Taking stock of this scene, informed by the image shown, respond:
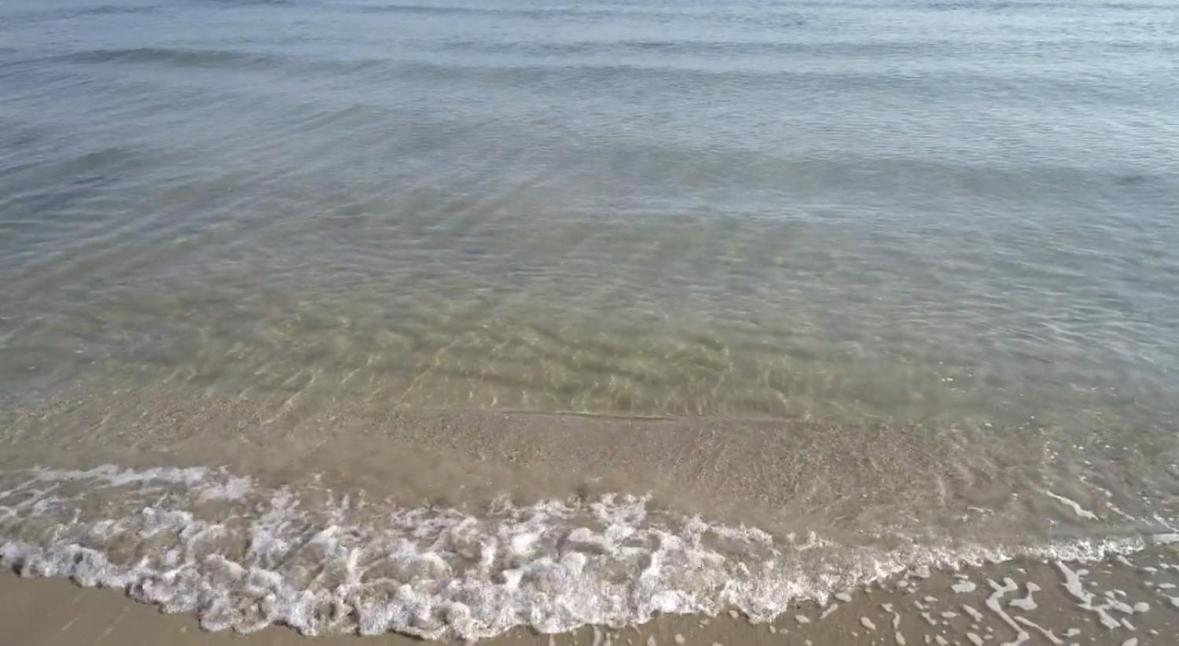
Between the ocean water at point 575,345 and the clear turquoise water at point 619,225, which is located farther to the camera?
the clear turquoise water at point 619,225

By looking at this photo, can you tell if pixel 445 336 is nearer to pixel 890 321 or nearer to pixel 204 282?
pixel 204 282

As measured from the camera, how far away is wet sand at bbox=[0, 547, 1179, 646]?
4.89 metres

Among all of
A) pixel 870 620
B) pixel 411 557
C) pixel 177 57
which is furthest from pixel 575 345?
pixel 177 57

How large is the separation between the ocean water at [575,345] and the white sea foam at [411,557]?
0.03 metres

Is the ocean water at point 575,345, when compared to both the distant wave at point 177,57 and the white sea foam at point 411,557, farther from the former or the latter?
the distant wave at point 177,57

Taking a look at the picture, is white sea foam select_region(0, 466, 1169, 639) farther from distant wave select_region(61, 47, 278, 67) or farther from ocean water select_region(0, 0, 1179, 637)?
distant wave select_region(61, 47, 278, 67)

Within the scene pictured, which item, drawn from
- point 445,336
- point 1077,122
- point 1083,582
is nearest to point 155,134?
point 445,336

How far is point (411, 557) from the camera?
5512 millimetres

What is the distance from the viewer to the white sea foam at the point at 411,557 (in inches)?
201

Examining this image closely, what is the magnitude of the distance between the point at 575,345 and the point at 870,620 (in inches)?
160

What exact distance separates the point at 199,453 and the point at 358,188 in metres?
6.61

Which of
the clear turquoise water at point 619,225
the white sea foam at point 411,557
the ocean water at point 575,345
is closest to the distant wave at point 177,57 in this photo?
the clear turquoise water at point 619,225

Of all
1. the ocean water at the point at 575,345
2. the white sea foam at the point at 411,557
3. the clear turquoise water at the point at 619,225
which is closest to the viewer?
the white sea foam at the point at 411,557

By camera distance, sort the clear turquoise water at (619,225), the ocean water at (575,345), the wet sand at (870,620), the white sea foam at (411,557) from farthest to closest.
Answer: the clear turquoise water at (619,225), the ocean water at (575,345), the white sea foam at (411,557), the wet sand at (870,620)
